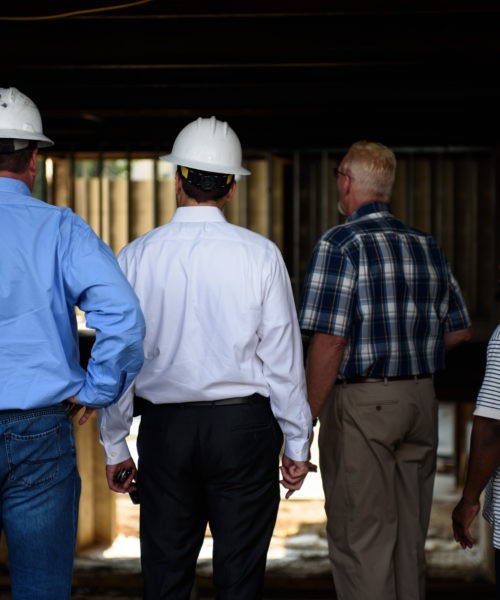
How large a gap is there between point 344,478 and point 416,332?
0.60 m

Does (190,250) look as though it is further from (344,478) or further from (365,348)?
(344,478)

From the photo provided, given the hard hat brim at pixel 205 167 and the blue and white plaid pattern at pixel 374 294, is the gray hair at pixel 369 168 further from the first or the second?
the hard hat brim at pixel 205 167

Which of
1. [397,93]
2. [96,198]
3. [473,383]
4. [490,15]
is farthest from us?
[96,198]

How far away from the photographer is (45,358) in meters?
2.30

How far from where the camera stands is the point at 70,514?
7.79 feet

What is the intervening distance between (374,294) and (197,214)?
0.82 metres

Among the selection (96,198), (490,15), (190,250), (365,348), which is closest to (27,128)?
(190,250)

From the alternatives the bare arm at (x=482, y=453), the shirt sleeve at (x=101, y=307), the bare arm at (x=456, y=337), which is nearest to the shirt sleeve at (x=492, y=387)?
the bare arm at (x=482, y=453)

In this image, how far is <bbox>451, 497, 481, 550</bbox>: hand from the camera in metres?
2.50

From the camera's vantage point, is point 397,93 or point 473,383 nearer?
point 473,383

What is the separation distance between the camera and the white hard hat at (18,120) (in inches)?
95.2

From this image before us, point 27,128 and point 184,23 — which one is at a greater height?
point 184,23

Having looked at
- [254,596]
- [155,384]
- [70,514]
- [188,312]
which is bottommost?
[254,596]

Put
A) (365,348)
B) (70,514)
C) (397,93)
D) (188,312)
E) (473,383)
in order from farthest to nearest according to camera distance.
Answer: (397,93) < (473,383) < (365,348) < (188,312) < (70,514)
